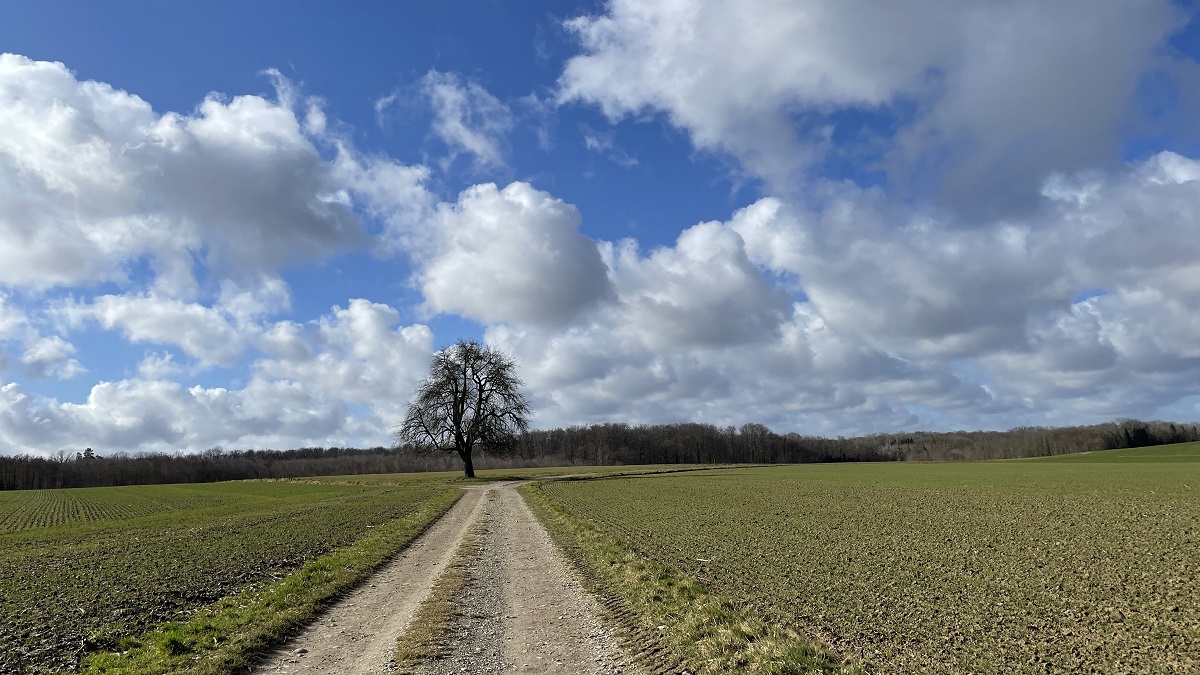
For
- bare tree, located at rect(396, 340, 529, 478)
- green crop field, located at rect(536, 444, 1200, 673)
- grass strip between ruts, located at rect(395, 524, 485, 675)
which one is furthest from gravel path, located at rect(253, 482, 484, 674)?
bare tree, located at rect(396, 340, 529, 478)

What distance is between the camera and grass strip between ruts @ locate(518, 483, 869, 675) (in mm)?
8406

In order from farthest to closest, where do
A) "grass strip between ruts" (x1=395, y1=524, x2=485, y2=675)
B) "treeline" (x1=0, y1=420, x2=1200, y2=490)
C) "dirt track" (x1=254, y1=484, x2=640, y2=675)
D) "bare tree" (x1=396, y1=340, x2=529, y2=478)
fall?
1. "treeline" (x1=0, y1=420, x2=1200, y2=490)
2. "bare tree" (x1=396, y1=340, x2=529, y2=478)
3. "grass strip between ruts" (x1=395, y1=524, x2=485, y2=675)
4. "dirt track" (x1=254, y1=484, x2=640, y2=675)

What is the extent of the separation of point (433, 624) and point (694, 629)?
432 cm

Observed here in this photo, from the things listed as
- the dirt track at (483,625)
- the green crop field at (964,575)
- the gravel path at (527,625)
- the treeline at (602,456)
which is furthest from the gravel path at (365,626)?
the treeline at (602,456)

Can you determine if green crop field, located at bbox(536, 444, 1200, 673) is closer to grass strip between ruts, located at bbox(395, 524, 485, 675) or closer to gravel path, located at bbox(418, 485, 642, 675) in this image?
gravel path, located at bbox(418, 485, 642, 675)

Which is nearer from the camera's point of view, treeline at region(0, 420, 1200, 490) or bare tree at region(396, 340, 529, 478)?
bare tree at region(396, 340, 529, 478)

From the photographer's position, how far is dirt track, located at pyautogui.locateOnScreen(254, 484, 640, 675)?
8.86 meters

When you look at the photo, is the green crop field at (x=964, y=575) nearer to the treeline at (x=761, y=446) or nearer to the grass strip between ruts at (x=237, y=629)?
the grass strip between ruts at (x=237, y=629)

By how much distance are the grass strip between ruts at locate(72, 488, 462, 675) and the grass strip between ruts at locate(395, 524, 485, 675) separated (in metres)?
1.99

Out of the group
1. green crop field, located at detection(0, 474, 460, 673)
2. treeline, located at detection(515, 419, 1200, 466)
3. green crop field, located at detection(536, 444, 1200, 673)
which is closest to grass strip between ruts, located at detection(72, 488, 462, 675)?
green crop field, located at detection(0, 474, 460, 673)

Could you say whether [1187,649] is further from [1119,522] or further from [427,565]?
[1119,522]

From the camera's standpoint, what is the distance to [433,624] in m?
10.8

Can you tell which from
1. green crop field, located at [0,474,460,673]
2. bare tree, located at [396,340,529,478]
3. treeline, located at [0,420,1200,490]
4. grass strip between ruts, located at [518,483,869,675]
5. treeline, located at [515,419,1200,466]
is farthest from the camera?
treeline, located at [515,419,1200,466]

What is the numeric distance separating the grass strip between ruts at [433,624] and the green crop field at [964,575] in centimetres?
507
